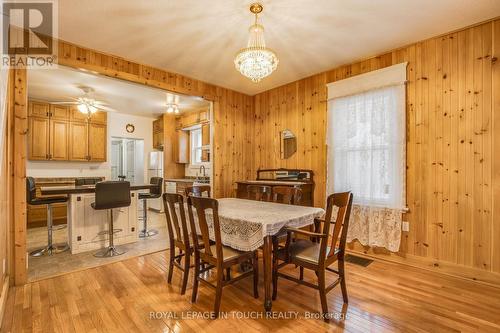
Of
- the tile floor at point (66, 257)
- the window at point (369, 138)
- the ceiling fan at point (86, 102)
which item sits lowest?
the tile floor at point (66, 257)

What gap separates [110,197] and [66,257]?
39.9 inches

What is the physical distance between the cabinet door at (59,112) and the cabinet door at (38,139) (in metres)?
0.17

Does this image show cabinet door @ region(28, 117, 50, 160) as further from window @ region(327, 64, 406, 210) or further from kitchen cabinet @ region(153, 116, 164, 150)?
window @ region(327, 64, 406, 210)

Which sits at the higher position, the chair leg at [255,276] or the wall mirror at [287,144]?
the wall mirror at [287,144]

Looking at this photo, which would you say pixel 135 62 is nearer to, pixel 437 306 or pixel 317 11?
pixel 317 11

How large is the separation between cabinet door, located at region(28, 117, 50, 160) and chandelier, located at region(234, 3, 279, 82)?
497 cm

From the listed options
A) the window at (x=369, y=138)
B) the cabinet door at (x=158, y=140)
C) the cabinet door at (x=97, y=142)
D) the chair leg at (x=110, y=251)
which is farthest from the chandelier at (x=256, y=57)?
the cabinet door at (x=97, y=142)

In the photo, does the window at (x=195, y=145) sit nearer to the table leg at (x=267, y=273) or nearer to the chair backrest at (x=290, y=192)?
the chair backrest at (x=290, y=192)

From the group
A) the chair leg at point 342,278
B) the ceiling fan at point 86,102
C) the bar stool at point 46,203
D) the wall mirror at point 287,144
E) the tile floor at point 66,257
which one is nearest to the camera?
the chair leg at point 342,278

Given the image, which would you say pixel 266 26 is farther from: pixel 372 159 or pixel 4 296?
pixel 4 296

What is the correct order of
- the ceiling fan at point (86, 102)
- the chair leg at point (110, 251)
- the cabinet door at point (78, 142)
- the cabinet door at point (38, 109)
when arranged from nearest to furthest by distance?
the chair leg at point (110, 251) → the ceiling fan at point (86, 102) → the cabinet door at point (38, 109) → the cabinet door at point (78, 142)

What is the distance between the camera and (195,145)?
253 inches

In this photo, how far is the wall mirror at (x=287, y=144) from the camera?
4246 mm

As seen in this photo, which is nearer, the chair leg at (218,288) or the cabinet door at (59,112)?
the chair leg at (218,288)
